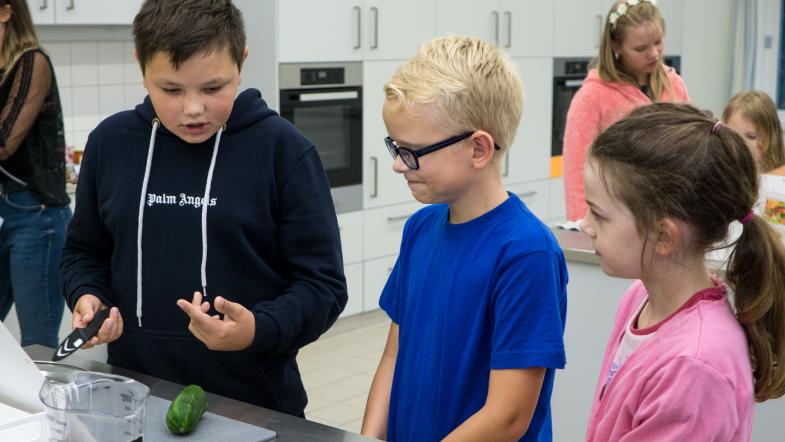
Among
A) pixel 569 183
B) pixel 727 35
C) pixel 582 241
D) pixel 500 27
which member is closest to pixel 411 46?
pixel 500 27

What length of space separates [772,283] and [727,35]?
543 centimetres

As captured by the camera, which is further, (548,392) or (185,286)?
(185,286)

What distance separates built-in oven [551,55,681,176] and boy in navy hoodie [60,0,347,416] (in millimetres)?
3713

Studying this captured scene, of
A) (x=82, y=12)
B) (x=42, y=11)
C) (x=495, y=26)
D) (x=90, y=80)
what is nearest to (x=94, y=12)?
(x=82, y=12)

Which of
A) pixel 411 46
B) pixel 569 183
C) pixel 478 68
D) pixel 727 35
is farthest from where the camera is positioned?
pixel 727 35

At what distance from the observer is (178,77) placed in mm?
A: 1387

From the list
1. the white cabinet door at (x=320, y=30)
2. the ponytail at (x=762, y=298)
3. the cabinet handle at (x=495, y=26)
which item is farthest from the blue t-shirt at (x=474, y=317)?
the cabinet handle at (x=495, y=26)

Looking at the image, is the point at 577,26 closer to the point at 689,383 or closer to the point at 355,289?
the point at 355,289

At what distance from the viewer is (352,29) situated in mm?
4051

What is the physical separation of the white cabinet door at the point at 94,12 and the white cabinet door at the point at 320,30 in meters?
0.57

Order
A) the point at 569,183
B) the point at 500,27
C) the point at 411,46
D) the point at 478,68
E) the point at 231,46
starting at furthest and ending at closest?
the point at 500,27 → the point at 411,46 → the point at 569,183 → the point at 231,46 → the point at 478,68

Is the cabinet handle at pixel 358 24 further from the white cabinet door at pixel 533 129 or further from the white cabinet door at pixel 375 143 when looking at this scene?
the white cabinet door at pixel 533 129

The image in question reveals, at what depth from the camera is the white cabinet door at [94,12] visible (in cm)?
343

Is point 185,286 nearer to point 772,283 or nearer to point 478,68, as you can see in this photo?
point 478,68
